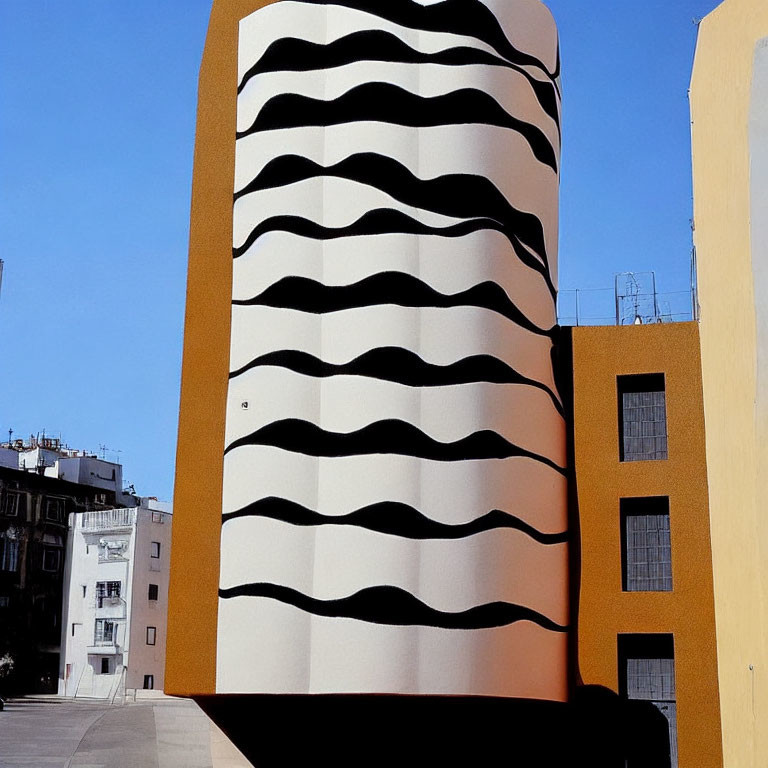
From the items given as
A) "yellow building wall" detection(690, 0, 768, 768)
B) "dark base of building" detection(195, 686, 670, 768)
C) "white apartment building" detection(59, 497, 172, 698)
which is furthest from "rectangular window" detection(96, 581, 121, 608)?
"yellow building wall" detection(690, 0, 768, 768)

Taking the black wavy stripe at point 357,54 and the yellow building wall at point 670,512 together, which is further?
the black wavy stripe at point 357,54

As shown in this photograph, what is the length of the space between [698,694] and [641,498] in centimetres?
393

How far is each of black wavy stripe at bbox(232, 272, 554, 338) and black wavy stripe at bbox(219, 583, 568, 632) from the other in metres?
Result: 5.40

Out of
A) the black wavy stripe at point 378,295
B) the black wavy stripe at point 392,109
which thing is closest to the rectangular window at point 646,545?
the black wavy stripe at point 378,295

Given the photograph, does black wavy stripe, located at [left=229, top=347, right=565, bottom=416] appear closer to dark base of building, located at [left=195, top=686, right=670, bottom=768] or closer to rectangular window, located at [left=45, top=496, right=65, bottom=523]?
dark base of building, located at [left=195, top=686, right=670, bottom=768]

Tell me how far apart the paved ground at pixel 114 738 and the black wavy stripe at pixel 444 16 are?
16559 millimetres

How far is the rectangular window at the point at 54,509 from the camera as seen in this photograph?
266ft

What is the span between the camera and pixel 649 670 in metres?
23.0

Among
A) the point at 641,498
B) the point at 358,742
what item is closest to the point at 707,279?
the point at 641,498

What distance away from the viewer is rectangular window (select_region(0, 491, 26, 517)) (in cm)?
7744

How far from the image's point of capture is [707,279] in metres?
21.0

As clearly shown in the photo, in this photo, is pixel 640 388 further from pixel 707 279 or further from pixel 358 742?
pixel 358 742

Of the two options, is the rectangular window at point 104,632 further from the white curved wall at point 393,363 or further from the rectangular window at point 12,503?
the white curved wall at point 393,363

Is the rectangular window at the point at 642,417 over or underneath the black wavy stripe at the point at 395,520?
over
